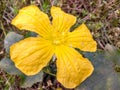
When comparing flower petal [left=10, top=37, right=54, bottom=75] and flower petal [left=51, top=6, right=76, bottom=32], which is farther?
flower petal [left=51, top=6, right=76, bottom=32]

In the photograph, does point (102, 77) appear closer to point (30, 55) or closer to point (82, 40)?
point (82, 40)

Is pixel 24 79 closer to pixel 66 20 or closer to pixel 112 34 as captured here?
pixel 66 20

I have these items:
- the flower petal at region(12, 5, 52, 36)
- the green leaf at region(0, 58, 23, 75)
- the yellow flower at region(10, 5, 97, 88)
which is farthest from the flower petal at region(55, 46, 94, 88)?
the green leaf at region(0, 58, 23, 75)

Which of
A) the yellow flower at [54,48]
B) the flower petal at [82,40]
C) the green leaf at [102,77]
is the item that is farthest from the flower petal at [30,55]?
the green leaf at [102,77]

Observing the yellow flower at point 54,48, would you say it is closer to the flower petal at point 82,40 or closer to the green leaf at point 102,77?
the flower petal at point 82,40

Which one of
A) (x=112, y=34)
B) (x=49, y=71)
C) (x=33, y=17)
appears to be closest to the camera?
(x=33, y=17)

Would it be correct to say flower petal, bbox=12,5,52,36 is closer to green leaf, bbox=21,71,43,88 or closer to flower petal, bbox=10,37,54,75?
flower petal, bbox=10,37,54,75

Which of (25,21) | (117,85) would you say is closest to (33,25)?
(25,21)

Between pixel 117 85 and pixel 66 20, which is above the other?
pixel 66 20
